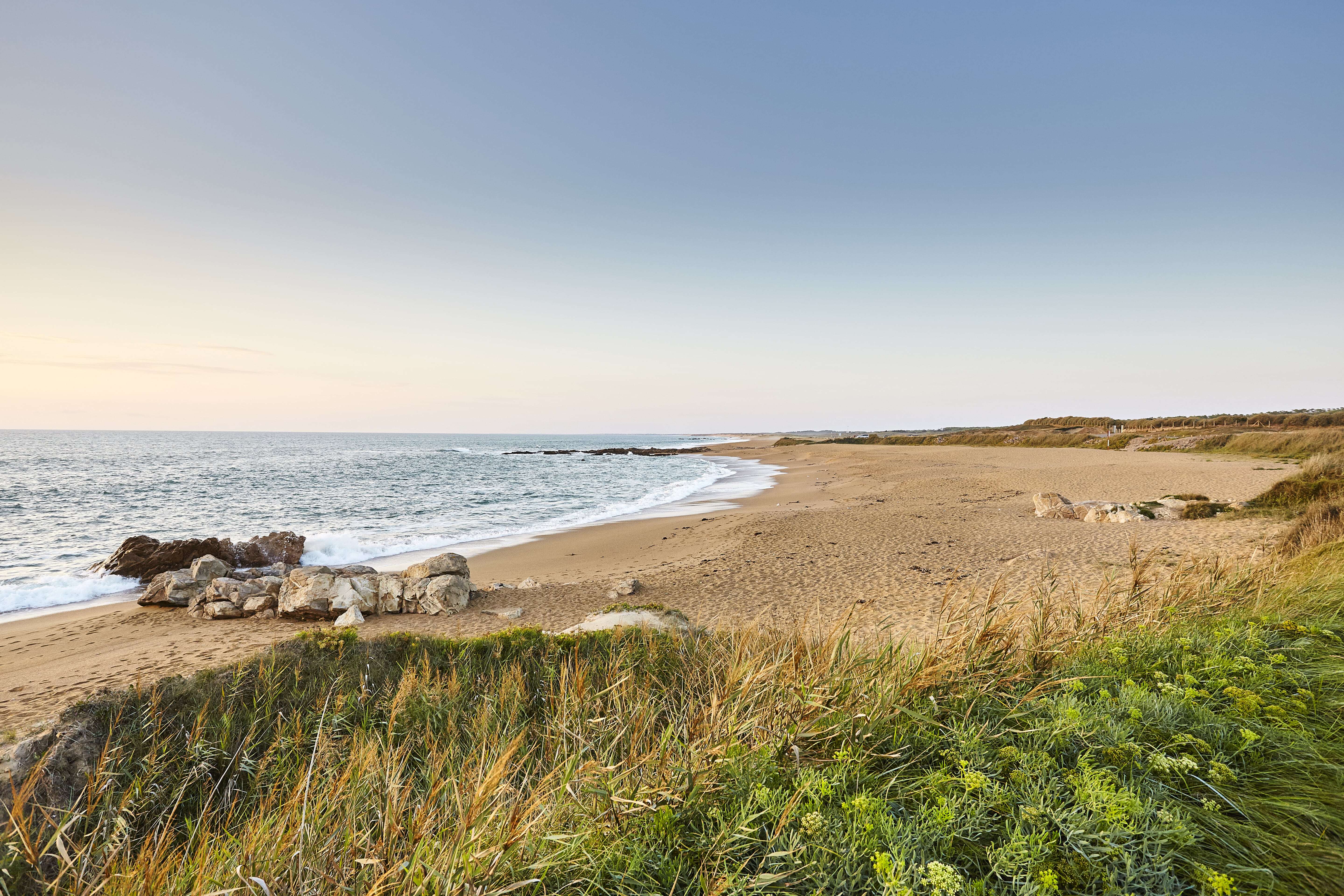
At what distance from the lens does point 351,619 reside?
393 inches

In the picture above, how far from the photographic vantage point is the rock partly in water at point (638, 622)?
6.71 meters

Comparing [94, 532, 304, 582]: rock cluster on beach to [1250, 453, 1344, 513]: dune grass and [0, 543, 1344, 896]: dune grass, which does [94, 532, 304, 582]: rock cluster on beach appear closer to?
[0, 543, 1344, 896]: dune grass

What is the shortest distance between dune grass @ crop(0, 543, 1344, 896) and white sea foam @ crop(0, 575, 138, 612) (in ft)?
40.1

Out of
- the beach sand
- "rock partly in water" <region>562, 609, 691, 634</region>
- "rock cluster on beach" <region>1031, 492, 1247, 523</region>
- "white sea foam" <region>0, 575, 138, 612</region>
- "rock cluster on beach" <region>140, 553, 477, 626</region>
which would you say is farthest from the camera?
"rock cluster on beach" <region>1031, 492, 1247, 523</region>

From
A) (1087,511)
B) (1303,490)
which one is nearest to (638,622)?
(1087,511)

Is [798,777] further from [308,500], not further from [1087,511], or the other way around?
[308,500]

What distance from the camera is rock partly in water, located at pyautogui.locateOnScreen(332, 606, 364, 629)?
32.0ft

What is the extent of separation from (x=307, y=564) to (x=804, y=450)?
216 feet

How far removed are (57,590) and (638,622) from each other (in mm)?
15321

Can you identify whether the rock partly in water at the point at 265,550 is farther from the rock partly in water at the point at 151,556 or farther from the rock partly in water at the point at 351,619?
the rock partly in water at the point at 351,619

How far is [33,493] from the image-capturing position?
3078cm

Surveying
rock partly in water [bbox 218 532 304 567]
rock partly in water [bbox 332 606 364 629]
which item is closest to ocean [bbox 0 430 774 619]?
rock partly in water [bbox 218 532 304 567]

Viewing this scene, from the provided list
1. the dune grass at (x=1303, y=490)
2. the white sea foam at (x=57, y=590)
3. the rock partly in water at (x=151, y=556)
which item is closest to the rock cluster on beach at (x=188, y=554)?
the rock partly in water at (x=151, y=556)

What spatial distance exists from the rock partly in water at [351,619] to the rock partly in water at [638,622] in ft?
14.4
